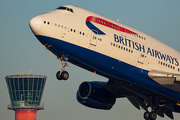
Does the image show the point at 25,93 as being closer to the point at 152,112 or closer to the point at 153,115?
the point at 152,112

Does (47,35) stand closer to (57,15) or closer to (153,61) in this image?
(57,15)

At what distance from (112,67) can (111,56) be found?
1.27m

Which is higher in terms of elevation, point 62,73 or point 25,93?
point 25,93

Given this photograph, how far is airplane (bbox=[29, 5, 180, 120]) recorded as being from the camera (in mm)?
36031

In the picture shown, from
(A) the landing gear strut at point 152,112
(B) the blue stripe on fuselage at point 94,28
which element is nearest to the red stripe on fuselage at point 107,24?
(B) the blue stripe on fuselage at point 94,28

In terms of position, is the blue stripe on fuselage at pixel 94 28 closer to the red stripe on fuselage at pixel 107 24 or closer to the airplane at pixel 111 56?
the airplane at pixel 111 56

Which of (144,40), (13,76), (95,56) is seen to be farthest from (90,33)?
(13,76)

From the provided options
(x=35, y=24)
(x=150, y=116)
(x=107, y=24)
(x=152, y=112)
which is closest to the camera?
(x=35, y=24)

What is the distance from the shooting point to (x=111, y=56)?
3831cm

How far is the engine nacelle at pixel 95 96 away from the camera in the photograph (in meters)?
47.0

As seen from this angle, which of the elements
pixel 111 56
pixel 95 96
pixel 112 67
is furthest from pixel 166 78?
pixel 95 96

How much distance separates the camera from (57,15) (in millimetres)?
36406

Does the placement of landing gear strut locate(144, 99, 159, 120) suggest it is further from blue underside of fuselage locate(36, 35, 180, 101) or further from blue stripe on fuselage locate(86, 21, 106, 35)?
blue stripe on fuselage locate(86, 21, 106, 35)

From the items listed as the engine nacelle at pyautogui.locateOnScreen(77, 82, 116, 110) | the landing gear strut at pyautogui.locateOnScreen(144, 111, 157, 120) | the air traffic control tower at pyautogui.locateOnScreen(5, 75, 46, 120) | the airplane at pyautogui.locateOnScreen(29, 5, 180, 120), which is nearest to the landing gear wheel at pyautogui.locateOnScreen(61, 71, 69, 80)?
the airplane at pyautogui.locateOnScreen(29, 5, 180, 120)
